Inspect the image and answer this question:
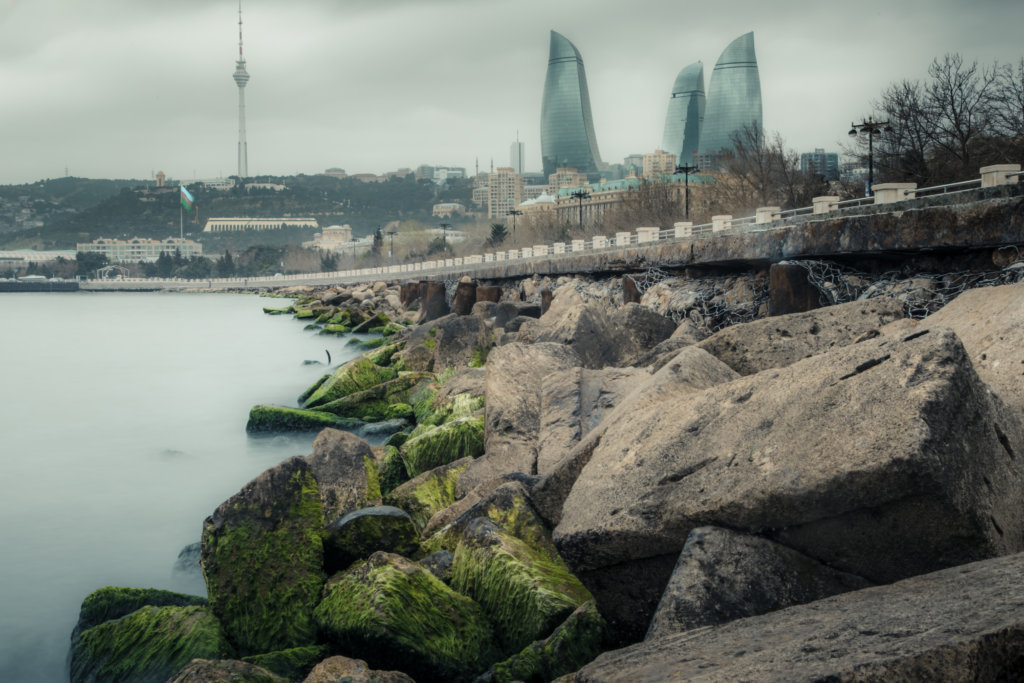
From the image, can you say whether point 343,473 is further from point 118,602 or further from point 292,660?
point 292,660

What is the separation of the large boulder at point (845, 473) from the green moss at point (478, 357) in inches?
354

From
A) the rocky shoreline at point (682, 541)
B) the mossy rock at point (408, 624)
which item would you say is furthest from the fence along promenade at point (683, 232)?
the mossy rock at point (408, 624)

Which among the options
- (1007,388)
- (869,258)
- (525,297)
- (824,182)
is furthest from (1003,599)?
(824,182)

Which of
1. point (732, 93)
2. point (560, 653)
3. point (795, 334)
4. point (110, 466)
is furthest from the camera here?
point (732, 93)

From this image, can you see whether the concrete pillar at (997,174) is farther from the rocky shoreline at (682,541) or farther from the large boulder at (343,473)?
the large boulder at (343,473)

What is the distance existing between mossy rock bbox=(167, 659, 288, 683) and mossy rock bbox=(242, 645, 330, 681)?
1.52 ft

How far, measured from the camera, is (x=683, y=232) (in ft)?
63.3

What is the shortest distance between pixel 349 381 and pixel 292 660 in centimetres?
807

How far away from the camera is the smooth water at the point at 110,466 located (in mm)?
6309

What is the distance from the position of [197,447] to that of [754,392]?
1036 centimetres

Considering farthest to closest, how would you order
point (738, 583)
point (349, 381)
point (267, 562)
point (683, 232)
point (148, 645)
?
point (683, 232), point (349, 381), point (267, 562), point (148, 645), point (738, 583)

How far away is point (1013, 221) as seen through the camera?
239 inches

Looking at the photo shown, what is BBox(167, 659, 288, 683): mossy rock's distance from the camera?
3025 mm

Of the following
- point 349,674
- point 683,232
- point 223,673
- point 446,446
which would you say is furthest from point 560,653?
point 683,232
